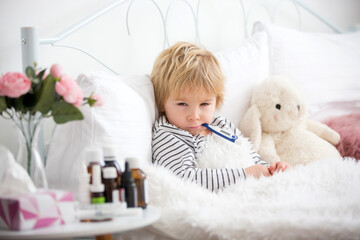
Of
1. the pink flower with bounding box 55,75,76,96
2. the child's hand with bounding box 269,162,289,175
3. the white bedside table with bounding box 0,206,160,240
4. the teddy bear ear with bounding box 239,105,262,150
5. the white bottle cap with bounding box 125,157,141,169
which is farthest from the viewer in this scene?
the teddy bear ear with bounding box 239,105,262,150

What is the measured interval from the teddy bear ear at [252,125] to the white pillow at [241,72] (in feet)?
0.14

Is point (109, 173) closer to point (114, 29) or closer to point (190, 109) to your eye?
point (190, 109)

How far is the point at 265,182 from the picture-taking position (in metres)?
1.41

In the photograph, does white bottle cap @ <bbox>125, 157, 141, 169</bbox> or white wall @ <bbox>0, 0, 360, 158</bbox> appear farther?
white wall @ <bbox>0, 0, 360, 158</bbox>

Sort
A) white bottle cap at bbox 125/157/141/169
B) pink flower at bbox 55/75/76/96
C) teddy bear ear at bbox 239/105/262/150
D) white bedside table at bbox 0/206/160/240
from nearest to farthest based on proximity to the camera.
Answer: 1. white bedside table at bbox 0/206/160/240
2. pink flower at bbox 55/75/76/96
3. white bottle cap at bbox 125/157/141/169
4. teddy bear ear at bbox 239/105/262/150

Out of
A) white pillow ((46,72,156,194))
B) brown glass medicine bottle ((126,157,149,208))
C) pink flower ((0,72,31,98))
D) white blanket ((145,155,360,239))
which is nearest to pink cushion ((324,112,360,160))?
white blanket ((145,155,360,239))

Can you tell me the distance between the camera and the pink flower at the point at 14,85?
Answer: 1.01 meters

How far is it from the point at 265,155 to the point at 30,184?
1017 millimetres

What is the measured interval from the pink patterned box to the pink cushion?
1.30m

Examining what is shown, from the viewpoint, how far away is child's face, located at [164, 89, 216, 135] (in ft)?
5.21

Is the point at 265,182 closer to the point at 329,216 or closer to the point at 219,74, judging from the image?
the point at 329,216

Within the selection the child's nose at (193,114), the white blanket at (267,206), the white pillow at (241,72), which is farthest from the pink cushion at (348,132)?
the child's nose at (193,114)

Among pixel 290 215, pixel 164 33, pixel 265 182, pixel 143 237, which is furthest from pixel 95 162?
pixel 164 33

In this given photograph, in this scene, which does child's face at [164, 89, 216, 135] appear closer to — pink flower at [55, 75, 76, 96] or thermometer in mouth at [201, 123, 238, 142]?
thermometer in mouth at [201, 123, 238, 142]
